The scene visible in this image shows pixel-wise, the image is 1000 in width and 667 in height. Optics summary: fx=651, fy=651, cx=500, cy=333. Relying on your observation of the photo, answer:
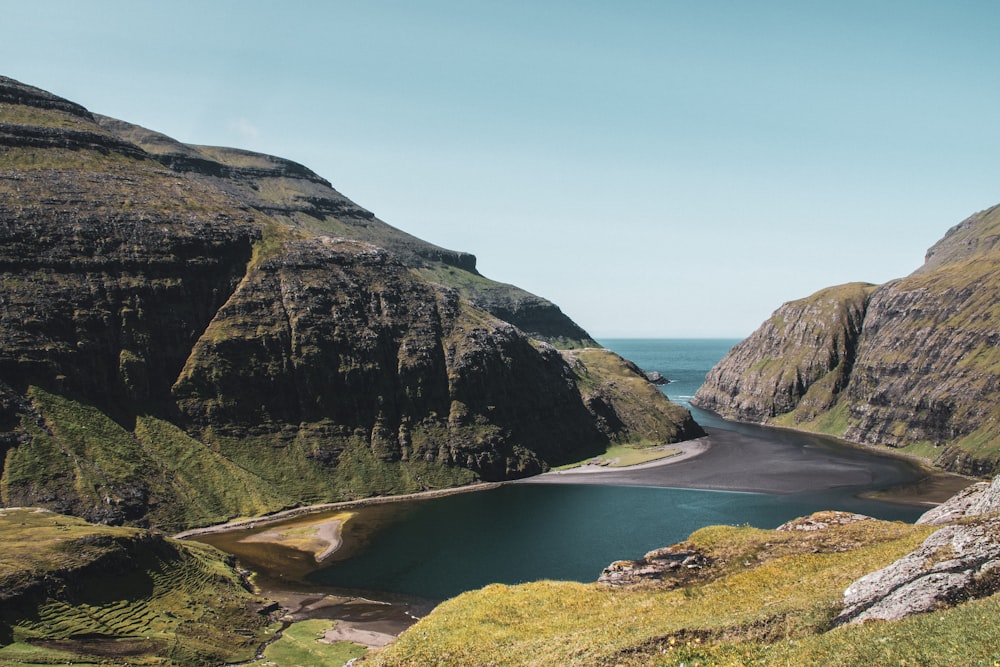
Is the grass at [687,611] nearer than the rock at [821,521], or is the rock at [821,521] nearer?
the grass at [687,611]

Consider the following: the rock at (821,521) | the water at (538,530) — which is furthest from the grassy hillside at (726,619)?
the water at (538,530)

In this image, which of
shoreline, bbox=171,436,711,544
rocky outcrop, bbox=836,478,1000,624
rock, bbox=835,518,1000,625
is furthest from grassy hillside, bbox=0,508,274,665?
rock, bbox=835,518,1000,625

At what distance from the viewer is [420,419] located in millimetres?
192750

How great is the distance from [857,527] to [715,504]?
354 feet

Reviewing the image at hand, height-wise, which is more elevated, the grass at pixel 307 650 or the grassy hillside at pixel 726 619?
the grassy hillside at pixel 726 619

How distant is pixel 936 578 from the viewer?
26.5 metres

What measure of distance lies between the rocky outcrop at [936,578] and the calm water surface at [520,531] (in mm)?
74853

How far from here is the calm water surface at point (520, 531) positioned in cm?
10725

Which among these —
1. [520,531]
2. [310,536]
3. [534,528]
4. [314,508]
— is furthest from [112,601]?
[534,528]

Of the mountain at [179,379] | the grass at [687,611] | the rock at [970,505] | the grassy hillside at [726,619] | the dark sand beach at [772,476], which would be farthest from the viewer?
the dark sand beach at [772,476]

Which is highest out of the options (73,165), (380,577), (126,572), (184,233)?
(73,165)

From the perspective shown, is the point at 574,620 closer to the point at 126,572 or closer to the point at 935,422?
the point at 126,572

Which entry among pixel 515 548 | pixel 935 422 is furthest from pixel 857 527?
pixel 935 422

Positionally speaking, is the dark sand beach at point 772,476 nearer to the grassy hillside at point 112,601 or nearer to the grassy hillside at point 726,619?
the grassy hillside at point 112,601
